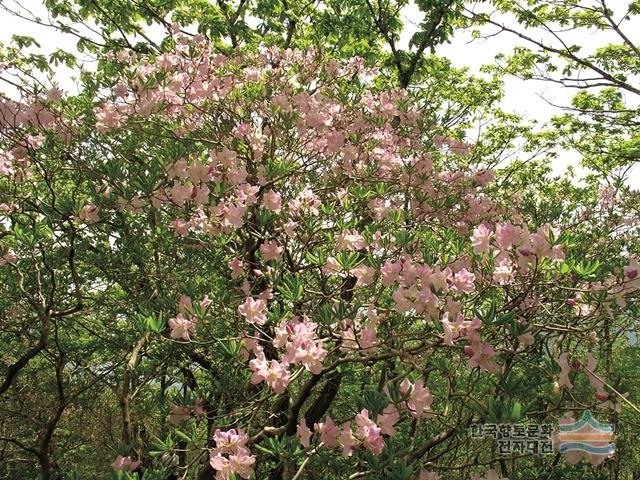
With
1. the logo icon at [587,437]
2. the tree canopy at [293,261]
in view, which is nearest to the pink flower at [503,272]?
the tree canopy at [293,261]

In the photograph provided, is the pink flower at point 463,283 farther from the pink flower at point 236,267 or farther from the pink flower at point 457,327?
the pink flower at point 236,267

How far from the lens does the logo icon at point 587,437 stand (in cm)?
183

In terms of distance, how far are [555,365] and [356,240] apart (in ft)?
3.48

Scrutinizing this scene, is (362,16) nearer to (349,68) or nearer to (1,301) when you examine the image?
(349,68)

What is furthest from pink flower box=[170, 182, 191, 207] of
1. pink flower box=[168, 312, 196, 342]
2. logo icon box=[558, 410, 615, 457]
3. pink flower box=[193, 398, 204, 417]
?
logo icon box=[558, 410, 615, 457]

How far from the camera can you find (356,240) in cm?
259

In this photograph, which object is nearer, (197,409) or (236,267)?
(197,409)

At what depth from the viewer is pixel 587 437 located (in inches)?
73.9

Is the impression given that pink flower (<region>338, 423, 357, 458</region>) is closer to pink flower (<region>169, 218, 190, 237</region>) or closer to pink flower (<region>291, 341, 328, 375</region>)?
pink flower (<region>291, 341, 328, 375</region>)

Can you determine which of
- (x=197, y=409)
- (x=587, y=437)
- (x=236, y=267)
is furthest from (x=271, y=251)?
(x=587, y=437)

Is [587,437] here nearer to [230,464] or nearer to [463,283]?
[463,283]

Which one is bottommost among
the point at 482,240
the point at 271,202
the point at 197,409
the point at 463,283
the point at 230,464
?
the point at 230,464

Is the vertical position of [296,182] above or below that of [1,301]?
above

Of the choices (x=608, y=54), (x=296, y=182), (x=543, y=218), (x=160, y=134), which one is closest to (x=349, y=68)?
(x=296, y=182)
